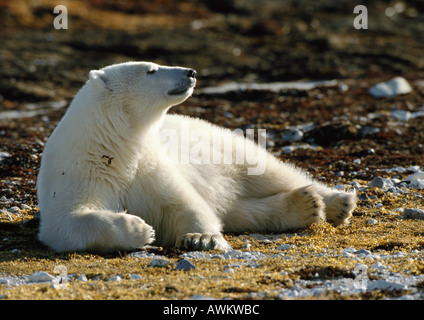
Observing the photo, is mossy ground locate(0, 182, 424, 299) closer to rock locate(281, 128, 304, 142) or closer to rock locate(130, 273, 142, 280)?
rock locate(130, 273, 142, 280)

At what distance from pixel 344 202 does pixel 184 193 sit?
1.54 m

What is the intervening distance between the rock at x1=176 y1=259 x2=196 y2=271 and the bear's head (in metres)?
1.57

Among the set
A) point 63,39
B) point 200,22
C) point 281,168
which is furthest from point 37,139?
point 200,22

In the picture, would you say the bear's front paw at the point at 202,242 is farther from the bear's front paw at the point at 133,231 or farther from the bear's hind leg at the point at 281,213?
the bear's hind leg at the point at 281,213

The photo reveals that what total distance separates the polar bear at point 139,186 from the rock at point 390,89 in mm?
8289

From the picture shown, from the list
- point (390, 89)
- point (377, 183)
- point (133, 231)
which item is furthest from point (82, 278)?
point (390, 89)

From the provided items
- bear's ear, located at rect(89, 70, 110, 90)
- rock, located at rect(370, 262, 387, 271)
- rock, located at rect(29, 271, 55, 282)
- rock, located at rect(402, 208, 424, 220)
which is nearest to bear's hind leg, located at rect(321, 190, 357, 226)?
rock, located at rect(402, 208, 424, 220)

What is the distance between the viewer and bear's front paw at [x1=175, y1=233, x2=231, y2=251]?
498 centimetres

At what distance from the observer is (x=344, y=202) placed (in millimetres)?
5988

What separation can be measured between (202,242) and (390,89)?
403 inches

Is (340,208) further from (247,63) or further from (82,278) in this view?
(247,63)

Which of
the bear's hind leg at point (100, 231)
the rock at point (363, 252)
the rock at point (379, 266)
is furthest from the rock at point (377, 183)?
the bear's hind leg at point (100, 231)

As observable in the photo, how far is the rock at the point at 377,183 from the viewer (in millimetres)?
7299

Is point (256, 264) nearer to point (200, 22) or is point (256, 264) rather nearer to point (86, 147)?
point (86, 147)
